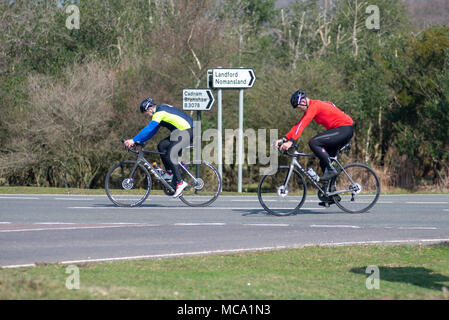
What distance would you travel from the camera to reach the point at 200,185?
13750 millimetres

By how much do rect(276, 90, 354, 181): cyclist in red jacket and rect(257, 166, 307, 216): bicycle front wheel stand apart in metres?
0.53

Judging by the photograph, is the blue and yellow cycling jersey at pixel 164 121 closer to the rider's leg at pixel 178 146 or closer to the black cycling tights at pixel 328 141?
the rider's leg at pixel 178 146

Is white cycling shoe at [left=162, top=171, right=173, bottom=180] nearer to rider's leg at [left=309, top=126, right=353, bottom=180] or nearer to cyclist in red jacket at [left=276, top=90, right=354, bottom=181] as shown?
cyclist in red jacket at [left=276, top=90, right=354, bottom=181]

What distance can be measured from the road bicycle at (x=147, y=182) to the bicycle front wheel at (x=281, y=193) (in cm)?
153

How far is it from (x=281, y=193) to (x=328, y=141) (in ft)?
3.80

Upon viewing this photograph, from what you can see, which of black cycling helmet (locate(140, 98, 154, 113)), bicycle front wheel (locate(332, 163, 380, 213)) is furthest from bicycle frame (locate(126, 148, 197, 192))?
bicycle front wheel (locate(332, 163, 380, 213))

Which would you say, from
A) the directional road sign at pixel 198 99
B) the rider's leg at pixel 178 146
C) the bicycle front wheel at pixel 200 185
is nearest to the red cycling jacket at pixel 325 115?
the rider's leg at pixel 178 146

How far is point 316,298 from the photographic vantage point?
253 inches

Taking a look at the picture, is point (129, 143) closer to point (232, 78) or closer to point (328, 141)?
point (328, 141)

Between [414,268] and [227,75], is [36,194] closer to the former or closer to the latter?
[227,75]

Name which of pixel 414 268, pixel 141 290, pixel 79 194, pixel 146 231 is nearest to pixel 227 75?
pixel 79 194

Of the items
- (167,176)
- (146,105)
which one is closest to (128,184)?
(167,176)

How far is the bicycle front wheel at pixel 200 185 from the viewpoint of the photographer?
13770 mm
